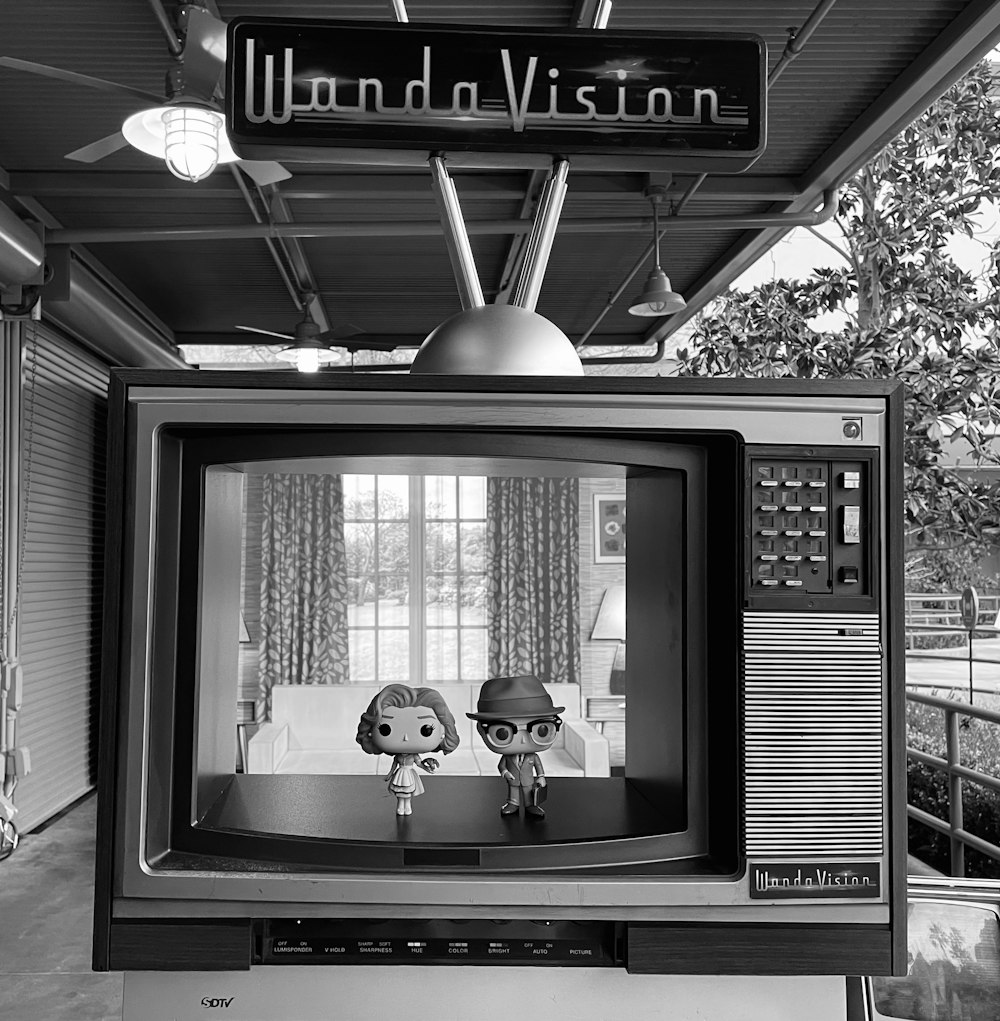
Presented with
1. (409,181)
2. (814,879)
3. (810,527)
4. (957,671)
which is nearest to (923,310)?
(957,671)

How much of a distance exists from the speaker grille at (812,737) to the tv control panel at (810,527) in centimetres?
3

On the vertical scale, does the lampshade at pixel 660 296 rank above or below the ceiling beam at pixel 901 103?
below

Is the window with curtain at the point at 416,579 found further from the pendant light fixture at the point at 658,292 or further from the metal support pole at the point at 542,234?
the metal support pole at the point at 542,234

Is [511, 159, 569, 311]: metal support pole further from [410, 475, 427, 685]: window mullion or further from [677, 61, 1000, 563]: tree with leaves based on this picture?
[410, 475, 427, 685]: window mullion

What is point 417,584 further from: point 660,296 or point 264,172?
point 264,172

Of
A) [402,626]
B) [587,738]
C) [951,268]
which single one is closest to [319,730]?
[402,626]

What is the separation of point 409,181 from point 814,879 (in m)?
3.74

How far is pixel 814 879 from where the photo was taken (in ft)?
2.97

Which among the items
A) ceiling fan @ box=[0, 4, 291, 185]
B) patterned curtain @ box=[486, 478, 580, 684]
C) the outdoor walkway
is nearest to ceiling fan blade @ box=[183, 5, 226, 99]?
ceiling fan @ box=[0, 4, 291, 185]

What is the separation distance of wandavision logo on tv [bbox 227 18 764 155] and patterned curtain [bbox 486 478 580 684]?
23.2 ft

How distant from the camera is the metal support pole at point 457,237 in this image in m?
0.98

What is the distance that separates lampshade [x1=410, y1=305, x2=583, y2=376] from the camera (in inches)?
38.1

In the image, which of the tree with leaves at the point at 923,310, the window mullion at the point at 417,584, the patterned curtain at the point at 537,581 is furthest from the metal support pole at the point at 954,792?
the window mullion at the point at 417,584

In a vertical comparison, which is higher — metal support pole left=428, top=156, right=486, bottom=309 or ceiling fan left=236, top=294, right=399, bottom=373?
ceiling fan left=236, top=294, right=399, bottom=373
